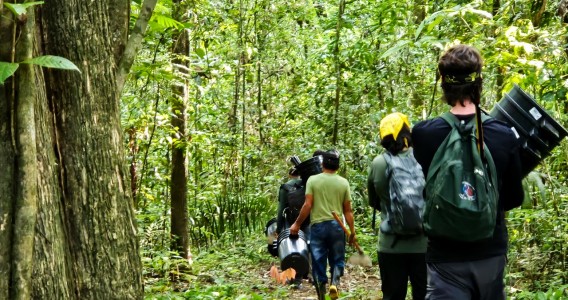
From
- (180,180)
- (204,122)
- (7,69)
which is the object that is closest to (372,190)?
(7,69)

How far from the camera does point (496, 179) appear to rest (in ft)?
9.75

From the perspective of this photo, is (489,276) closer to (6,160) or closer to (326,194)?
(6,160)

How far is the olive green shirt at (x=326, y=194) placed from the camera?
778 cm

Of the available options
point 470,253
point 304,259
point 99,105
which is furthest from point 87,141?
point 304,259

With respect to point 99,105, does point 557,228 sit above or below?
below

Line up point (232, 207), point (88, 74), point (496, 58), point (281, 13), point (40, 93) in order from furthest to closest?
point (281, 13), point (232, 207), point (496, 58), point (88, 74), point (40, 93)

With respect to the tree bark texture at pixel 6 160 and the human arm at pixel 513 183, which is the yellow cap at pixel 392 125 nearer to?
the human arm at pixel 513 183

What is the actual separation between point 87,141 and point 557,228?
5766 millimetres

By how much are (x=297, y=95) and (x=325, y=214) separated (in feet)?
26.2

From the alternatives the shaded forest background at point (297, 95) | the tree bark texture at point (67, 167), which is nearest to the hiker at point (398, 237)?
the shaded forest background at point (297, 95)

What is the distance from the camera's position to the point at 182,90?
9562 mm

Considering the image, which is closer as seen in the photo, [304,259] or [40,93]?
[40,93]

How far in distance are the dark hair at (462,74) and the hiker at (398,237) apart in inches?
74.7

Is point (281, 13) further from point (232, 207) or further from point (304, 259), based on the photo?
point (304, 259)
